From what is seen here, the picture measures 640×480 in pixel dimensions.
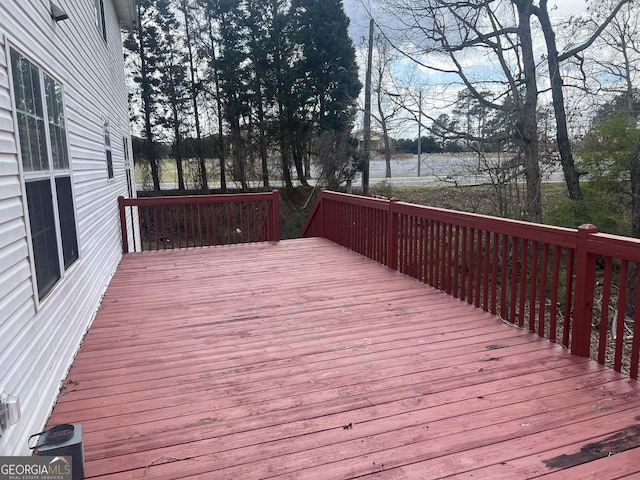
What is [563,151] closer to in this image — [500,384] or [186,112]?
[500,384]

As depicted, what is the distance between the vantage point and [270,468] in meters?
1.87

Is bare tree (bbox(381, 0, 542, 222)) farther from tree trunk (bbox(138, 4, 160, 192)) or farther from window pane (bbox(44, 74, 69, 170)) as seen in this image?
tree trunk (bbox(138, 4, 160, 192))

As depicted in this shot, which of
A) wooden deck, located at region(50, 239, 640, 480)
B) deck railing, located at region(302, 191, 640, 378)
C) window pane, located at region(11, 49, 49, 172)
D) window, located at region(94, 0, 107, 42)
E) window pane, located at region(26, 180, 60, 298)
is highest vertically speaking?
window, located at region(94, 0, 107, 42)

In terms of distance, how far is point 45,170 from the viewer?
280 centimetres

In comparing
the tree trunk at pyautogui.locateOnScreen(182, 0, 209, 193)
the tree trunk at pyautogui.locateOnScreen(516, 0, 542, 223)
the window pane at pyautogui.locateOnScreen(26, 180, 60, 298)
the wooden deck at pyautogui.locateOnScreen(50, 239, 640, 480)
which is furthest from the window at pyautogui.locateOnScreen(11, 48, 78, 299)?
the tree trunk at pyautogui.locateOnScreen(182, 0, 209, 193)

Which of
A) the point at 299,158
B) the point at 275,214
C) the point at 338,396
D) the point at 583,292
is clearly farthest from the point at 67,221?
the point at 299,158

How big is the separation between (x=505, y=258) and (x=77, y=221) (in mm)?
3391

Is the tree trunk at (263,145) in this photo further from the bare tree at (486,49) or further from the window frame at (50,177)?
the window frame at (50,177)

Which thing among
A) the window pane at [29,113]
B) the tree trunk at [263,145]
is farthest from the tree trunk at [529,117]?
the tree trunk at [263,145]

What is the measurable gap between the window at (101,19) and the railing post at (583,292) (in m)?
6.28

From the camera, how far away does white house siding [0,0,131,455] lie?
200 cm

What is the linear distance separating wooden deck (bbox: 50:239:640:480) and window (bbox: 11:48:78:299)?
709 mm

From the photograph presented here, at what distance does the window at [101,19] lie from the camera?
6.17 m

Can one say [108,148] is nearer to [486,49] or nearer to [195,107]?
[486,49]
